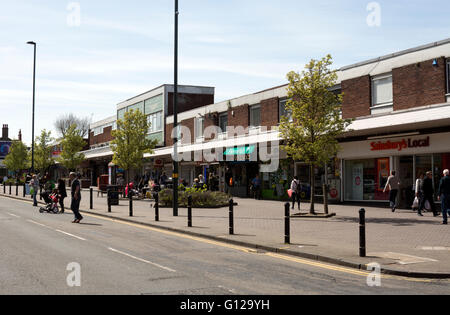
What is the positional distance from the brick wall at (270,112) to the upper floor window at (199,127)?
8607mm

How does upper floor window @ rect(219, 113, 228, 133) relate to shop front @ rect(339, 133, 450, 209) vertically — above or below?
above

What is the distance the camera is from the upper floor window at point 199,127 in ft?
130

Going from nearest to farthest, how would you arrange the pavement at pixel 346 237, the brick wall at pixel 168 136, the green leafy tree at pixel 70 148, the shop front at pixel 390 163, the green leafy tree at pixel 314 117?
the pavement at pixel 346 237 → the green leafy tree at pixel 314 117 → the shop front at pixel 390 163 → the brick wall at pixel 168 136 → the green leafy tree at pixel 70 148

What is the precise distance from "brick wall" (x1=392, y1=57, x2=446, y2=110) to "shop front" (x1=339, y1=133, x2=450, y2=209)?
1557mm

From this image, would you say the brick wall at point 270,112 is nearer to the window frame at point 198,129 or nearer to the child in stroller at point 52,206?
the window frame at point 198,129

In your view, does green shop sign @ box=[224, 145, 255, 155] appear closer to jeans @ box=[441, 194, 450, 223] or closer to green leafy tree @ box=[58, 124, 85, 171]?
jeans @ box=[441, 194, 450, 223]

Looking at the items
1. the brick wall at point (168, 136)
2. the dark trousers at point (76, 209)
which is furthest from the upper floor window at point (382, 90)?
the brick wall at point (168, 136)

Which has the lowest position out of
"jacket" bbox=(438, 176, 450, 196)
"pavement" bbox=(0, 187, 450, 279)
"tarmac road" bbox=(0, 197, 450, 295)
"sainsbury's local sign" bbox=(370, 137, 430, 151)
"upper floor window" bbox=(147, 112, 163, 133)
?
"tarmac road" bbox=(0, 197, 450, 295)

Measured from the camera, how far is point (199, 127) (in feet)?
132

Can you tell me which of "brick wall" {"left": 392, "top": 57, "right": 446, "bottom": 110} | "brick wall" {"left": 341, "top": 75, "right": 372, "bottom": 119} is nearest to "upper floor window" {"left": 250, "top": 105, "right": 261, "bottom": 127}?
"brick wall" {"left": 341, "top": 75, "right": 372, "bottom": 119}

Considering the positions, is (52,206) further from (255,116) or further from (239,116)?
(239,116)

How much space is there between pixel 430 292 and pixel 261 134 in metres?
24.5

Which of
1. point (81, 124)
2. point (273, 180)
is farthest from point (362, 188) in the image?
point (81, 124)

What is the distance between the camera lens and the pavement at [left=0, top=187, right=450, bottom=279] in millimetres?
8916
